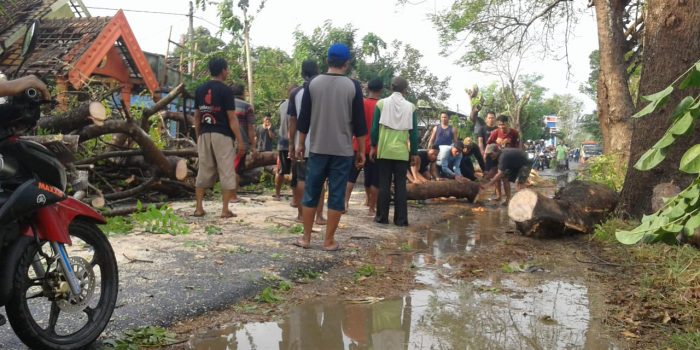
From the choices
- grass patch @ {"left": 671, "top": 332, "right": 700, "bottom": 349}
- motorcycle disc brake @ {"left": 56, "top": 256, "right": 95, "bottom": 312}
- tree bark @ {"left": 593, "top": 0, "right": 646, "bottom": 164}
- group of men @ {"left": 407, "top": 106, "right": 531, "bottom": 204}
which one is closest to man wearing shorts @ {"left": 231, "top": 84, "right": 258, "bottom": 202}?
group of men @ {"left": 407, "top": 106, "right": 531, "bottom": 204}

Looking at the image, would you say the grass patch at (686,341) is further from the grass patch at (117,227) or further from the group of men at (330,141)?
the grass patch at (117,227)

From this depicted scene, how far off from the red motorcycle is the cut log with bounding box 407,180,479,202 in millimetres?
7073

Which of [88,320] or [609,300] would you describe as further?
[609,300]

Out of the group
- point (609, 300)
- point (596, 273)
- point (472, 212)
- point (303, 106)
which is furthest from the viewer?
point (472, 212)

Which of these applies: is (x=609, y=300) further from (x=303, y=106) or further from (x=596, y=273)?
(x=303, y=106)

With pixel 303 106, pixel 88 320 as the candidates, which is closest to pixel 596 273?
pixel 303 106

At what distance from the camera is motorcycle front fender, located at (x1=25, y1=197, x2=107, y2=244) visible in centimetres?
270

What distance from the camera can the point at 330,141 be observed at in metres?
5.29

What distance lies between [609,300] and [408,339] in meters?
1.77

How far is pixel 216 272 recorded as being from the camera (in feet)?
14.1

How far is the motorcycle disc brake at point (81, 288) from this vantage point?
281cm

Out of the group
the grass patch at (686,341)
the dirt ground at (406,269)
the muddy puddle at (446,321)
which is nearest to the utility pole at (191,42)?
the dirt ground at (406,269)

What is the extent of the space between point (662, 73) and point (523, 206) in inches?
84.9

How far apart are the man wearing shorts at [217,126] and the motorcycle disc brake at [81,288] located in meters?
3.68
